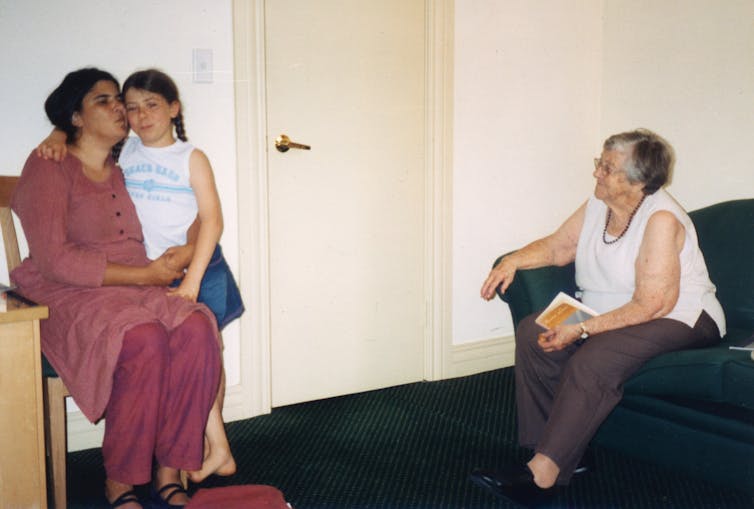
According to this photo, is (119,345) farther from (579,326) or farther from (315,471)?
(579,326)

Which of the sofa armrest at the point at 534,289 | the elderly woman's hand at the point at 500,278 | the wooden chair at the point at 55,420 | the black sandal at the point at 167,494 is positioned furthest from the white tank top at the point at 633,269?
the wooden chair at the point at 55,420

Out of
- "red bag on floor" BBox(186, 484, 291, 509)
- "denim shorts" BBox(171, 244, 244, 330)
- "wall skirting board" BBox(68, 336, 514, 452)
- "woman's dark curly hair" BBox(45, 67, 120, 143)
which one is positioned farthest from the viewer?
"wall skirting board" BBox(68, 336, 514, 452)

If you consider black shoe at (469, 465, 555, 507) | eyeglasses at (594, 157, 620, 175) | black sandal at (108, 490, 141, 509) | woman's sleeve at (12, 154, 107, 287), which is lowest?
black shoe at (469, 465, 555, 507)

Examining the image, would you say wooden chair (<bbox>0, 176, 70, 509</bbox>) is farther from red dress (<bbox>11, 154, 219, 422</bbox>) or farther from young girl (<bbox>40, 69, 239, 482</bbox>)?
young girl (<bbox>40, 69, 239, 482</bbox>)

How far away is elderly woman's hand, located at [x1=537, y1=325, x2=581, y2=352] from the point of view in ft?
6.18

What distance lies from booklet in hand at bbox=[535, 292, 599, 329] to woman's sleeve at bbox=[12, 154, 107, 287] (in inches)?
52.7

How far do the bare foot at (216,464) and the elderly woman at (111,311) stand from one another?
136 mm

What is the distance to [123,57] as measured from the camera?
2.00 meters

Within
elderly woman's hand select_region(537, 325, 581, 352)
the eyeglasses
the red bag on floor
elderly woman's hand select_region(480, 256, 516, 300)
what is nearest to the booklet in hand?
elderly woman's hand select_region(537, 325, 581, 352)

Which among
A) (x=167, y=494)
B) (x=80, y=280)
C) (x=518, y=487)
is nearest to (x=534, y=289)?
(x=518, y=487)

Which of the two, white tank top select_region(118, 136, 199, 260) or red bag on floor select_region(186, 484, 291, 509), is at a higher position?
white tank top select_region(118, 136, 199, 260)

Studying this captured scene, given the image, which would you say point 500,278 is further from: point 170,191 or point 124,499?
point 124,499

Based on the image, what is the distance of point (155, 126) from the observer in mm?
1773

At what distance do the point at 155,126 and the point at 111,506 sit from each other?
106 cm
